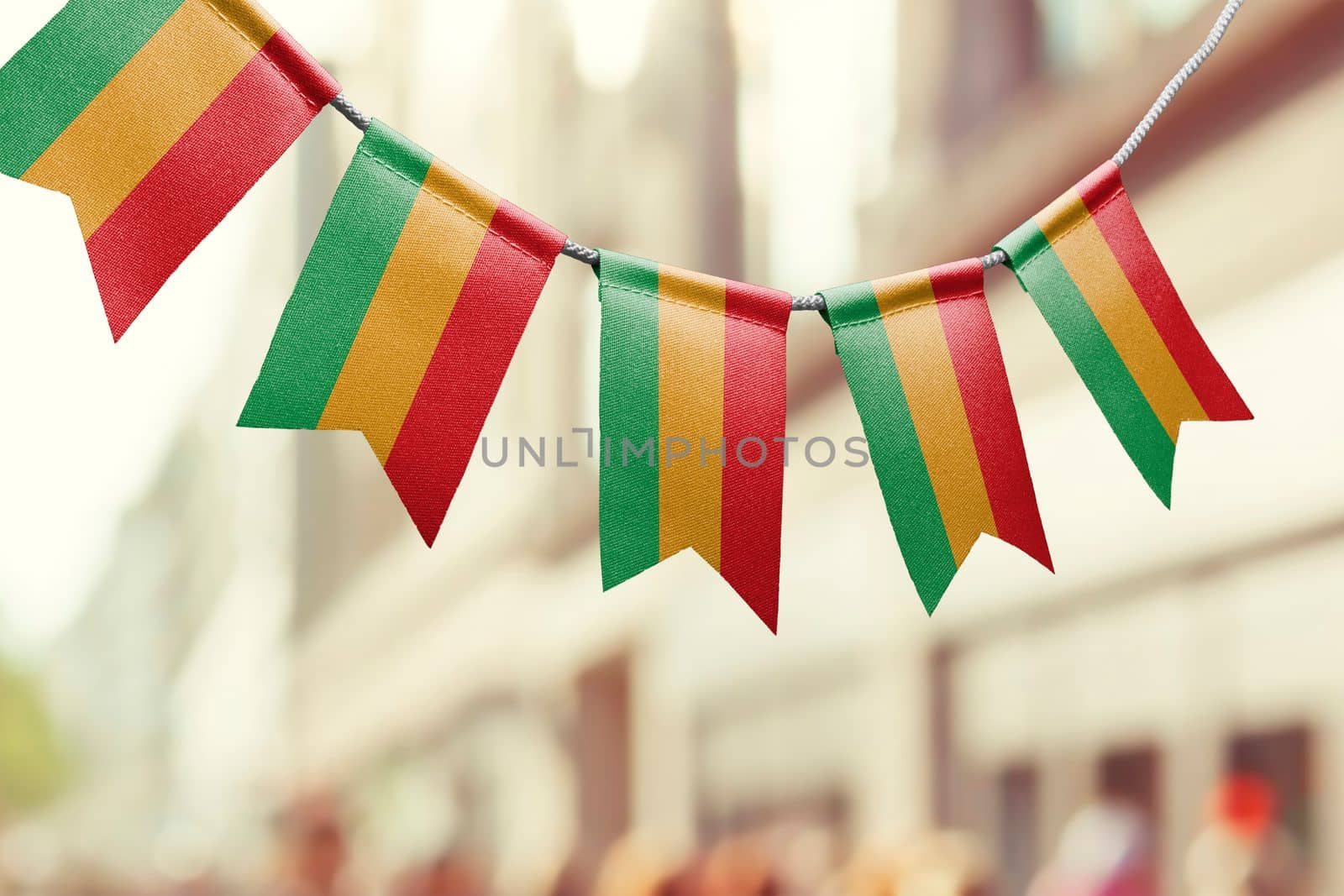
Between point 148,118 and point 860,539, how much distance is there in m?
3.10

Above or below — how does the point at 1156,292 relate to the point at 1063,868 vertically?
above

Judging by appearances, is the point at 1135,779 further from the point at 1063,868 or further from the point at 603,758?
the point at 603,758

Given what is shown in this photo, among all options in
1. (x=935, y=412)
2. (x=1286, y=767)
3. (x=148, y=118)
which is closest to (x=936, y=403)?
(x=935, y=412)

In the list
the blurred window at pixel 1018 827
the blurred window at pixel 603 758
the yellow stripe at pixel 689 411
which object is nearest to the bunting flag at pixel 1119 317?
the yellow stripe at pixel 689 411

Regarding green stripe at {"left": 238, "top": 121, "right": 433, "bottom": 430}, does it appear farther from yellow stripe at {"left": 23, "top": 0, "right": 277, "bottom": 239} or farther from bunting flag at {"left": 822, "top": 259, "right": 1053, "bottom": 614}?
bunting flag at {"left": 822, "top": 259, "right": 1053, "bottom": 614}

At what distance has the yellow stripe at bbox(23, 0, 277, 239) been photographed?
0.87 meters

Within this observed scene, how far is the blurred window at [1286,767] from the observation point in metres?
2.20

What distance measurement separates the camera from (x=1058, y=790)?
2963mm

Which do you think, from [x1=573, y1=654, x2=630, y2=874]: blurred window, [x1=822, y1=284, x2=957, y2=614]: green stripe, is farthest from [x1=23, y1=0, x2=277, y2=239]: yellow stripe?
[x1=573, y1=654, x2=630, y2=874]: blurred window

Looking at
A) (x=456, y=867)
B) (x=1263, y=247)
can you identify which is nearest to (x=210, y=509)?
(x=456, y=867)

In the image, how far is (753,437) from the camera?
97cm

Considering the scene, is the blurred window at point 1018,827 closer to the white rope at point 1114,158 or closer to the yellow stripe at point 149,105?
the white rope at point 1114,158

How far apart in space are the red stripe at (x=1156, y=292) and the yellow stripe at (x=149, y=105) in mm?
616

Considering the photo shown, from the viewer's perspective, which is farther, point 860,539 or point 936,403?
point 860,539
